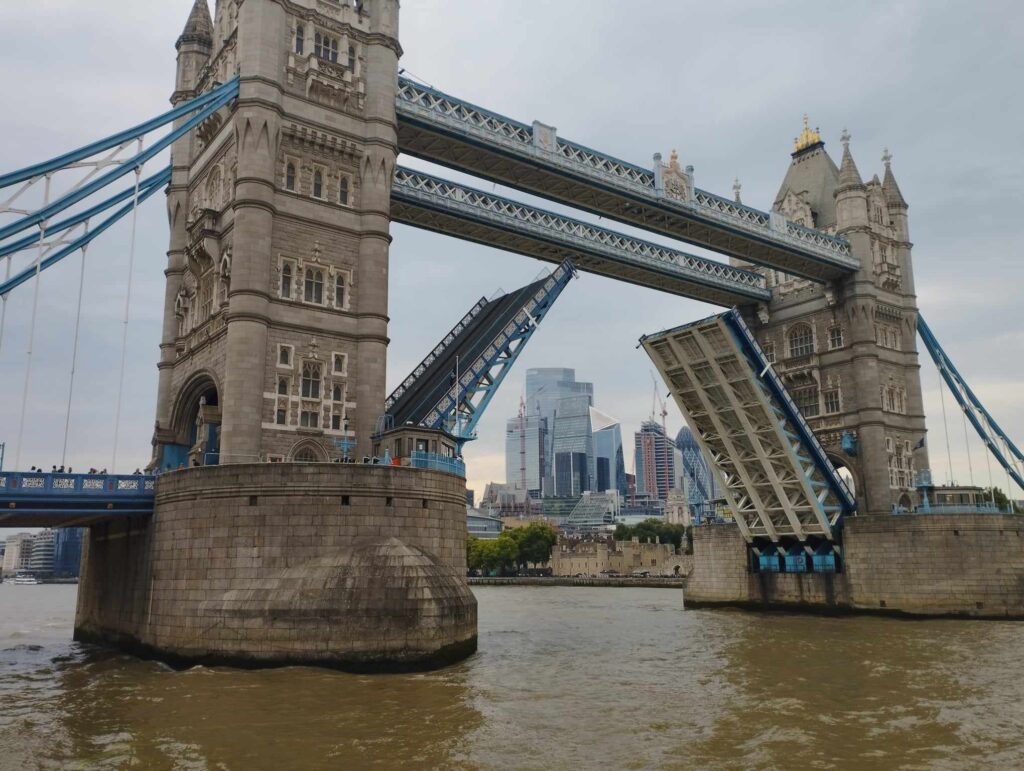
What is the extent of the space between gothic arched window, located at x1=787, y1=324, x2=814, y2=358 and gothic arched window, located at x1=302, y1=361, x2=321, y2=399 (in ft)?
111

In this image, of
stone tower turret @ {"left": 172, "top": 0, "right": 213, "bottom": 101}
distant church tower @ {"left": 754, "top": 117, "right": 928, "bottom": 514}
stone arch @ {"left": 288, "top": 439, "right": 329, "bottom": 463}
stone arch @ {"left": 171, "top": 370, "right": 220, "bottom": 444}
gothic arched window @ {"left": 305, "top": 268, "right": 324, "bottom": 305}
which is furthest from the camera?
distant church tower @ {"left": 754, "top": 117, "right": 928, "bottom": 514}

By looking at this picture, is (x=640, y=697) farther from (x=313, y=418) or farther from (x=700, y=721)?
(x=313, y=418)

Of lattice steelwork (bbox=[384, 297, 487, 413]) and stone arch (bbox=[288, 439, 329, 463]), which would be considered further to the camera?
lattice steelwork (bbox=[384, 297, 487, 413])

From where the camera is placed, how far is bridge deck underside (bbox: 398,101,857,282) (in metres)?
36.6

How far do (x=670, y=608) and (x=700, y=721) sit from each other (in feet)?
129

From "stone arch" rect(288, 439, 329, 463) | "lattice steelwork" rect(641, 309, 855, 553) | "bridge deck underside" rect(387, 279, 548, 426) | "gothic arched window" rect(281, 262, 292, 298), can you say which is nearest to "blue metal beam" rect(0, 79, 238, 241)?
"gothic arched window" rect(281, 262, 292, 298)

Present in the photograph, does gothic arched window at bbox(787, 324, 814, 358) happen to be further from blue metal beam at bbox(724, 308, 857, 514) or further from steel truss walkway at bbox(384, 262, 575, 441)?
steel truss walkway at bbox(384, 262, 575, 441)

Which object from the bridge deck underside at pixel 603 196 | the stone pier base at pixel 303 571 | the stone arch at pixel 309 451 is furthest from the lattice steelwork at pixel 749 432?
the stone arch at pixel 309 451

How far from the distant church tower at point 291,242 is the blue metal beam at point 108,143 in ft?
2.44

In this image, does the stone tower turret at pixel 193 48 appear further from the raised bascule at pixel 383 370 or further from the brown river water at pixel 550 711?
the brown river water at pixel 550 711

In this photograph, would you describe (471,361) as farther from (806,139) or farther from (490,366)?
(806,139)

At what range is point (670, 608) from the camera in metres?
56.1

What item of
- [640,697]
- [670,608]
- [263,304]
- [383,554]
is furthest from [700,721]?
[670,608]

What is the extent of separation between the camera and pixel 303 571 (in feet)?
78.8
